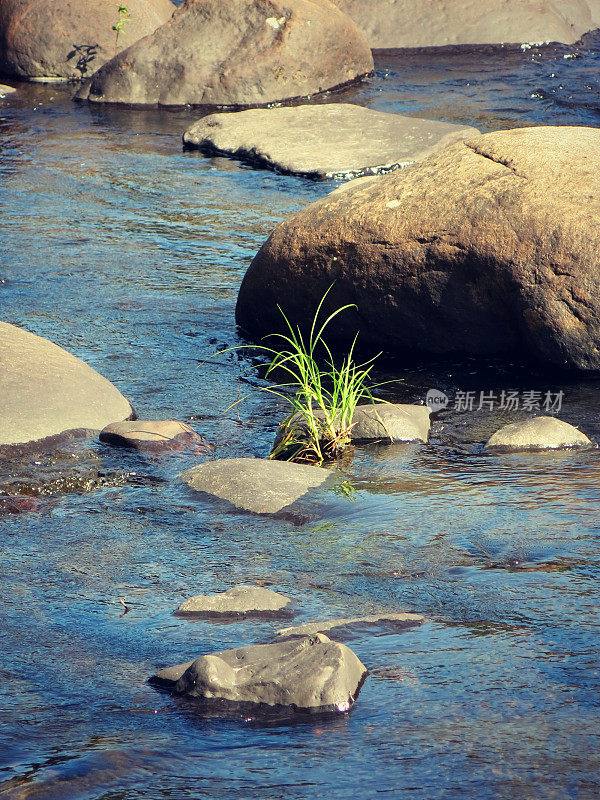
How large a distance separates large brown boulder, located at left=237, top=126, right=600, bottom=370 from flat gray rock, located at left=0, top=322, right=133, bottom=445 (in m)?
1.49

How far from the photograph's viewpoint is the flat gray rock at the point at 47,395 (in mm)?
5082

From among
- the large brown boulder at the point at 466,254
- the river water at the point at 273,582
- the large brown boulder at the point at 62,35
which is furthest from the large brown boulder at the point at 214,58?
A: the large brown boulder at the point at 466,254

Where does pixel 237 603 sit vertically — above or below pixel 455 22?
below

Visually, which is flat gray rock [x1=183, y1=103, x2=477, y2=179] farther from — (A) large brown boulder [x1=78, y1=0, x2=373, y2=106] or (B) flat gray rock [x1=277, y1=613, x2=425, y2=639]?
(B) flat gray rock [x1=277, y1=613, x2=425, y2=639]

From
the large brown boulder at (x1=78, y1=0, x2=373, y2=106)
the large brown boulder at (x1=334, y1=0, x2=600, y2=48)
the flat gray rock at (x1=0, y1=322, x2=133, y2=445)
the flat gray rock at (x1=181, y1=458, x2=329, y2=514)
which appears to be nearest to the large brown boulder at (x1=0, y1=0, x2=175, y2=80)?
the large brown boulder at (x1=78, y1=0, x2=373, y2=106)

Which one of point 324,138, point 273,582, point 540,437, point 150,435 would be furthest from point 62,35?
point 273,582

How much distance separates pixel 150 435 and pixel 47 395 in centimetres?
60

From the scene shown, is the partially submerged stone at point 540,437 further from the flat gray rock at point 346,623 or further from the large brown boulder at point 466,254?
the flat gray rock at point 346,623

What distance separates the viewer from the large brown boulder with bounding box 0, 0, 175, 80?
48.4 feet

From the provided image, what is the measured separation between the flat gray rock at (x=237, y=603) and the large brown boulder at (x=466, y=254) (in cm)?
283

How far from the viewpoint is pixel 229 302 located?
23.9 feet

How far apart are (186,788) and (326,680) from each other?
514 mm

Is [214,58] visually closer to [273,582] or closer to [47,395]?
[47,395]

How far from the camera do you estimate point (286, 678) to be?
2869 mm
